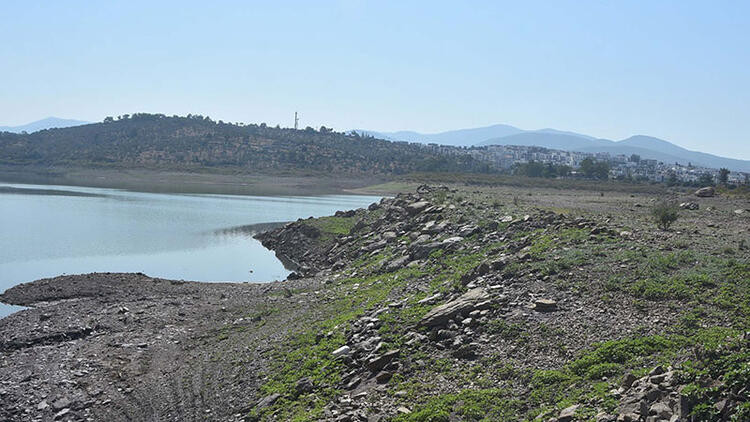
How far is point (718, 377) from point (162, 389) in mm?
12114

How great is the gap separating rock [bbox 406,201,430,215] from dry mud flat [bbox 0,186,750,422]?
7.69 meters

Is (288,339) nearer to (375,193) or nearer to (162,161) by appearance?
(375,193)

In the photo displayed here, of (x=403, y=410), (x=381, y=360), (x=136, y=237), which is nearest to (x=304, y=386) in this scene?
(x=381, y=360)

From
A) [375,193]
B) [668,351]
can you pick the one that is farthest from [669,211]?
[375,193]

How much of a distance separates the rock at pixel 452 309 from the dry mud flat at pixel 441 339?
1.9 inches

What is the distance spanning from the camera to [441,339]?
12977mm

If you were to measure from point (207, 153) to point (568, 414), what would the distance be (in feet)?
520

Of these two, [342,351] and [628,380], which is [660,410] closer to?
[628,380]

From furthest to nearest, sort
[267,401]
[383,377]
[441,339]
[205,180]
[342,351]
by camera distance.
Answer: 1. [205,180]
2. [342,351]
3. [441,339]
4. [267,401]
5. [383,377]

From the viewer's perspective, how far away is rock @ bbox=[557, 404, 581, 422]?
8648mm

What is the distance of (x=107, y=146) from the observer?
169 metres

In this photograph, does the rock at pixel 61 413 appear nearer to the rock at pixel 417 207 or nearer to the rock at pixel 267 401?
the rock at pixel 267 401

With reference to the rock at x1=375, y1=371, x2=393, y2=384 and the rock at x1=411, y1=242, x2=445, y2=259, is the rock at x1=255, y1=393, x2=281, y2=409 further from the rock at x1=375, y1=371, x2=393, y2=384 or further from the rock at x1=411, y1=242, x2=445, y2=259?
the rock at x1=411, y1=242, x2=445, y2=259

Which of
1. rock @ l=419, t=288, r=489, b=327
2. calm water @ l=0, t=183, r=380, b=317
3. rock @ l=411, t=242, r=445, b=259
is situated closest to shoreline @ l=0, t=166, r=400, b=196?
calm water @ l=0, t=183, r=380, b=317
